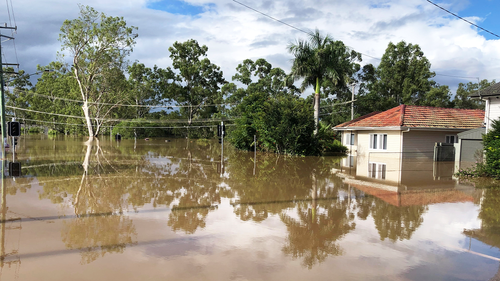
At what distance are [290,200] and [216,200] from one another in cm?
243

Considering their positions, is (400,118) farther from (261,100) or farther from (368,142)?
(261,100)

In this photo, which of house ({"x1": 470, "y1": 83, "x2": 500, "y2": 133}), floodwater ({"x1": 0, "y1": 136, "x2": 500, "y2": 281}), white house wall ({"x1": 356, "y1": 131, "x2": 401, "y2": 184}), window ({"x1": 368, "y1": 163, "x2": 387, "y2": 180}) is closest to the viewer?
floodwater ({"x1": 0, "y1": 136, "x2": 500, "y2": 281})

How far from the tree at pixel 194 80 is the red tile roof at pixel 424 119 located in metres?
41.6

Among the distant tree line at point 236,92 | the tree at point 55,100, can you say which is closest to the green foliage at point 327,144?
the distant tree line at point 236,92

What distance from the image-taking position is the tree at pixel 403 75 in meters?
47.2

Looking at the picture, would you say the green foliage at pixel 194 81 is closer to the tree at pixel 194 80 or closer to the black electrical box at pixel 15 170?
the tree at pixel 194 80

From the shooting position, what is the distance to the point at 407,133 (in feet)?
83.1

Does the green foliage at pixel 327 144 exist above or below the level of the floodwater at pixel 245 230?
above

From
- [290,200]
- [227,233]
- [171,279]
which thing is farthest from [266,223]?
[171,279]

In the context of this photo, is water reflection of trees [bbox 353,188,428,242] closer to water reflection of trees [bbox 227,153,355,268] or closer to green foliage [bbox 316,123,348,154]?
water reflection of trees [bbox 227,153,355,268]

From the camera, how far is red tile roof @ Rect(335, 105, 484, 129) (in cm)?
2548

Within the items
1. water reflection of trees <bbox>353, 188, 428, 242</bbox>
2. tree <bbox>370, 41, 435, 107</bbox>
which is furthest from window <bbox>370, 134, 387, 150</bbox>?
tree <bbox>370, 41, 435, 107</bbox>

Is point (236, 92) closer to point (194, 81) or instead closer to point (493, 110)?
point (194, 81)

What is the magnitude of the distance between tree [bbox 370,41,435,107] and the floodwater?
35.9 m
